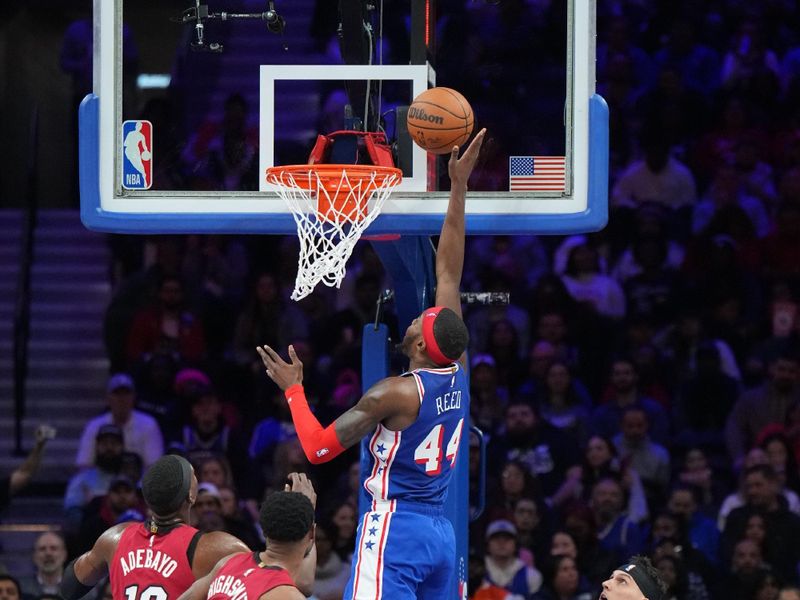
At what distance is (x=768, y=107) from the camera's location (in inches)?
477

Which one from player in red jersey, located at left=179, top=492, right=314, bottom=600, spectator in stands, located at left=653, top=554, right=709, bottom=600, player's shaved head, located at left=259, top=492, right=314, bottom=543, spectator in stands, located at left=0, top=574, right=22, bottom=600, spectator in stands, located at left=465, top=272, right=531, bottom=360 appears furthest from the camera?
spectator in stands, located at left=465, top=272, right=531, bottom=360

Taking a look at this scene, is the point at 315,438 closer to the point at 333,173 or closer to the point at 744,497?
the point at 333,173

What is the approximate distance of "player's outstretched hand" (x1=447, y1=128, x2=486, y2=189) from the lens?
6.54 meters

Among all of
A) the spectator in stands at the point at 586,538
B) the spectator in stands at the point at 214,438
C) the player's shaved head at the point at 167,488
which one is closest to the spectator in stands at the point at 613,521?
the spectator in stands at the point at 586,538

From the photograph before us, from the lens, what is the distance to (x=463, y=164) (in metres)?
6.55

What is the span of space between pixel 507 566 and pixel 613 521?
2.64 ft

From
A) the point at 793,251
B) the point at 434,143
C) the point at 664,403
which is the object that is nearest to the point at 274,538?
the point at 434,143

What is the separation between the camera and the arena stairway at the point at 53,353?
11.6 meters

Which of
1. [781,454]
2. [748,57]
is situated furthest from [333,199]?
[748,57]

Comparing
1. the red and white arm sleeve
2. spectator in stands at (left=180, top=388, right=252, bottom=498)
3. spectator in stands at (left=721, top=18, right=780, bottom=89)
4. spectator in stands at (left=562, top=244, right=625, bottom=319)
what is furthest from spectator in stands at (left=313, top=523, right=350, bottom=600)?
spectator in stands at (left=721, top=18, right=780, bottom=89)

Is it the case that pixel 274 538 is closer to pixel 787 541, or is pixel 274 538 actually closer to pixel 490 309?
pixel 787 541

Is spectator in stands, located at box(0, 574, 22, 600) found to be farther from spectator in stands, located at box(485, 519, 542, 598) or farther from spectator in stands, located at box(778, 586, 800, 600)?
spectator in stands, located at box(778, 586, 800, 600)

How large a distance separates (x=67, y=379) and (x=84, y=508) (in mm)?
2494

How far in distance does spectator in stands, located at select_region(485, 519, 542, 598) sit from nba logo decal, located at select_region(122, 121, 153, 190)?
12.7ft
